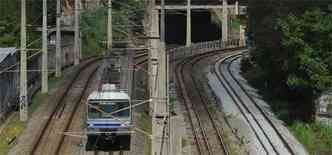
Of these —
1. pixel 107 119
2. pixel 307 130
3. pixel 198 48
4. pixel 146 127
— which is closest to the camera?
pixel 107 119

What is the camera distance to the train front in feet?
107

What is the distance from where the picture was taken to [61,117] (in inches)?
1603

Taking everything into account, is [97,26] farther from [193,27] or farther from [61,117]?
[61,117]

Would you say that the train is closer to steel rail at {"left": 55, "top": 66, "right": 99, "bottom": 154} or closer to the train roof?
the train roof

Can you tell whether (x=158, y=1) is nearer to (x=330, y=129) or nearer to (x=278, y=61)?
(x=278, y=61)

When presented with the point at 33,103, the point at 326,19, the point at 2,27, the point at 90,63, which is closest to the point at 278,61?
the point at 326,19

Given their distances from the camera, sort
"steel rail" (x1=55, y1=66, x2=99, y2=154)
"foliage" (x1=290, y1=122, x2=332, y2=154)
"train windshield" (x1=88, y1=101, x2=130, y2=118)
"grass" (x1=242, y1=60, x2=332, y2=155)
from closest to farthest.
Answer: "train windshield" (x1=88, y1=101, x2=130, y2=118) < "steel rail" (x1=55, y1=66, x2=99, y2=154) < "foliage" (x1=290, y1=122, x2=332, y2=154) < "grass" (x1=242, y1=60, x2=332, y2=155)

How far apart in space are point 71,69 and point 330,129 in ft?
92.2

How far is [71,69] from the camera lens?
6131 cm

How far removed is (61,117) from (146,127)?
16.6 ft

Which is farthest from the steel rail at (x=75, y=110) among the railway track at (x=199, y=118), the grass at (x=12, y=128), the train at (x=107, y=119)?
the railway track at (x=199, y=118)

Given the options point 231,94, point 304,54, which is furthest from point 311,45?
point 231,94

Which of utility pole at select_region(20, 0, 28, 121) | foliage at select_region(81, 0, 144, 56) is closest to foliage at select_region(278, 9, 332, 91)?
utility pole at select_region(20, 0, 28, 121)

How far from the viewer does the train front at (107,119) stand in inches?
1281
